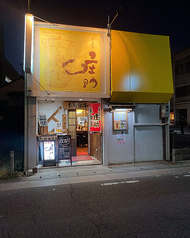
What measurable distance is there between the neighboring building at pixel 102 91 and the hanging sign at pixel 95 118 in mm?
59

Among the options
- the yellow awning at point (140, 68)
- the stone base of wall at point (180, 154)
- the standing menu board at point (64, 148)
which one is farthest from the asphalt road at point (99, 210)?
the yellow awning at point (140, 68)

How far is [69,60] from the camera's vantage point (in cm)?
934

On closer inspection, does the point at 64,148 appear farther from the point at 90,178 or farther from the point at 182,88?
the point at 182,88

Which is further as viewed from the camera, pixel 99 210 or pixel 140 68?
pixel 140 68

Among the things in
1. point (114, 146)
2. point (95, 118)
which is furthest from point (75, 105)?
point (114, 146)

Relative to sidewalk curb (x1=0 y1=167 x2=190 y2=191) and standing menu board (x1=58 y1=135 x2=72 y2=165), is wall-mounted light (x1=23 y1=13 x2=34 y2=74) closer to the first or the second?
standing menu board (x1=58 y1=135 x2=72 y2=165)

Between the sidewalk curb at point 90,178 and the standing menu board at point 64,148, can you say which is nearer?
the sidewalk curb at point 90,178

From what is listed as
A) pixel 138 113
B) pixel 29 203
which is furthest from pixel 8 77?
pixel 29 203

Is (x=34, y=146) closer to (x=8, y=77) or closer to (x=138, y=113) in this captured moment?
(x=138, y=113)

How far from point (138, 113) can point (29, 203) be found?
7.65 metres

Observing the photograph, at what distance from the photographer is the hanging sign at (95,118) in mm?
10195

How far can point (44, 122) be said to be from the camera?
33.7 feet

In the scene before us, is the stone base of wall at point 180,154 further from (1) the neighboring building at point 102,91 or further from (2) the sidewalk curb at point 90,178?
(2) the sidewalk curb at point 90,178

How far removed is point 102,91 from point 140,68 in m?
2.61
